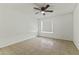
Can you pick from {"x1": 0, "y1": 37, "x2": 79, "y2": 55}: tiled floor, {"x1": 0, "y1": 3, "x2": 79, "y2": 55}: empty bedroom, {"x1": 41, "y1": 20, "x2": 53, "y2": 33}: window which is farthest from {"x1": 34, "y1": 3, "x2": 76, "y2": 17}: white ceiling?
{"x1": 0, "y1": 37, "x2": 79, "y2": 55}: tiled floor

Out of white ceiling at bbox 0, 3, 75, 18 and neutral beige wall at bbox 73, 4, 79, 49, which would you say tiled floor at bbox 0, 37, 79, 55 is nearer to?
neutral beige wall at bbox 73, 4, 79, 49

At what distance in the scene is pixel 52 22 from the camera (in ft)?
5.14

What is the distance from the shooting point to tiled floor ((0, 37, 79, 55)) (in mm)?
1355

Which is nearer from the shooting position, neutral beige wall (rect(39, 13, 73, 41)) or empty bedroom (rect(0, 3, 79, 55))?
empty bedroom (rect(0, 3, 79, 55))

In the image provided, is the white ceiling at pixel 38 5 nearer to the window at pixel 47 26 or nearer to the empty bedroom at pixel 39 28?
the empty bedroom at pixel 39 28

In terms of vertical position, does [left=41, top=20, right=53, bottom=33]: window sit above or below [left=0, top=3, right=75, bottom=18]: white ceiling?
below

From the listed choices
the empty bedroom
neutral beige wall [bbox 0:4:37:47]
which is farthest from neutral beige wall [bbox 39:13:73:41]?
neutral beige wall [bbox 0:4:37:47]

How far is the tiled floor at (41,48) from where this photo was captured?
1.36 metres

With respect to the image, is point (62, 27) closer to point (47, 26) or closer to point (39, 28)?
point (47, 26)

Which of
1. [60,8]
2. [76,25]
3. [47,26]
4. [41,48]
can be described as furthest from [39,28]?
[76,25]

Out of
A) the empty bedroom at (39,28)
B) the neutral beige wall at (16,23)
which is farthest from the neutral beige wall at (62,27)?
the neutral beige wall at (16,23)

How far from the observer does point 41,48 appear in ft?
4.63

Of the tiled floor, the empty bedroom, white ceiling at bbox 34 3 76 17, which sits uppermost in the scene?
white ceiling at bbox 34 3 76 17
